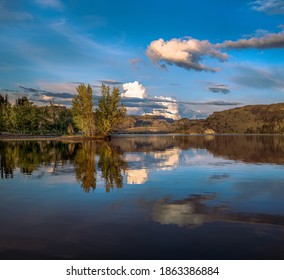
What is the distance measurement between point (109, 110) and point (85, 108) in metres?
10.9

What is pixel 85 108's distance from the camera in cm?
14575

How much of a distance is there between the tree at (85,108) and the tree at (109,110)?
4001 mm

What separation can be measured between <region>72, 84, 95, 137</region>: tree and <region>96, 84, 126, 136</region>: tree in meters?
Result: 4.00

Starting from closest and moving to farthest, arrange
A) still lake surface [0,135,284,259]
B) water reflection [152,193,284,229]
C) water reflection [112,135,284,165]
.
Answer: still lake surface [0,135,284,259] < water reflection [152,193,284,229] < water reflection [112,135,284,165]

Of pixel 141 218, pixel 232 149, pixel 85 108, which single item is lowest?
pixel 232 149

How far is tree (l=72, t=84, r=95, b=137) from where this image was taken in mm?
145125

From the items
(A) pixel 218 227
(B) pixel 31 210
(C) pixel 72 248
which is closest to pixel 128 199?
(B) pixel 31 210

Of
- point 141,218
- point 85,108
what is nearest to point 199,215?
point 141,218

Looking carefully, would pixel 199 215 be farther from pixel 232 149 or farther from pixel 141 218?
pixel 232 149

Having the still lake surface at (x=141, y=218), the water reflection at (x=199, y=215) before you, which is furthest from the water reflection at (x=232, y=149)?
the water reflection at (x=199, y=215)

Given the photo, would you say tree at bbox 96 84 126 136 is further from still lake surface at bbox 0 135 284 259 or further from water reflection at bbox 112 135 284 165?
still lake surface at bbox 0 135 284 259

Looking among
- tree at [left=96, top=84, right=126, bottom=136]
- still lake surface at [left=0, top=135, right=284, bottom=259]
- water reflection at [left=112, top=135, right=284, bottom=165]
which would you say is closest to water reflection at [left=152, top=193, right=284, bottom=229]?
still lake surface at [left=0, top=135, right=284, bottom=259]
